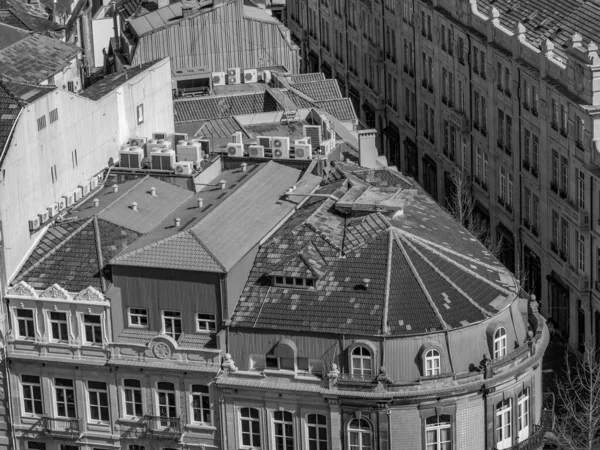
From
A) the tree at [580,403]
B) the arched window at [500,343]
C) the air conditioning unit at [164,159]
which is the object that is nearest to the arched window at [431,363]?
the arched window at [500,343]

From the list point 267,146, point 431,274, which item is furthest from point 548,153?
point 431,274

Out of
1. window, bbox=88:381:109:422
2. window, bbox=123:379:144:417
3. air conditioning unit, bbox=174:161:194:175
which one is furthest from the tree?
air conditioning unit, bbox=174:161:194:175

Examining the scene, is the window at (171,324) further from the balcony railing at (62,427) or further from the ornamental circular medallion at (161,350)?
the balcony railing at (62,427)

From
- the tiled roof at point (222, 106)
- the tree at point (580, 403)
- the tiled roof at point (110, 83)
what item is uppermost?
the tiled roof at point (110, 83)

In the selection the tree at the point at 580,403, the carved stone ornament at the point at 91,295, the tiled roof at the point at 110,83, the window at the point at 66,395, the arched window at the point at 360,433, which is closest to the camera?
the arched window at the point at 360,433

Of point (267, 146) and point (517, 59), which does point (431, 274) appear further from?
point (517, 59)

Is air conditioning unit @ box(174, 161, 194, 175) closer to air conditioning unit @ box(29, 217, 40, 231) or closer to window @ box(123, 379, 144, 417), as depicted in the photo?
air conditioning unit @ box(29, 217, 40, 231)
